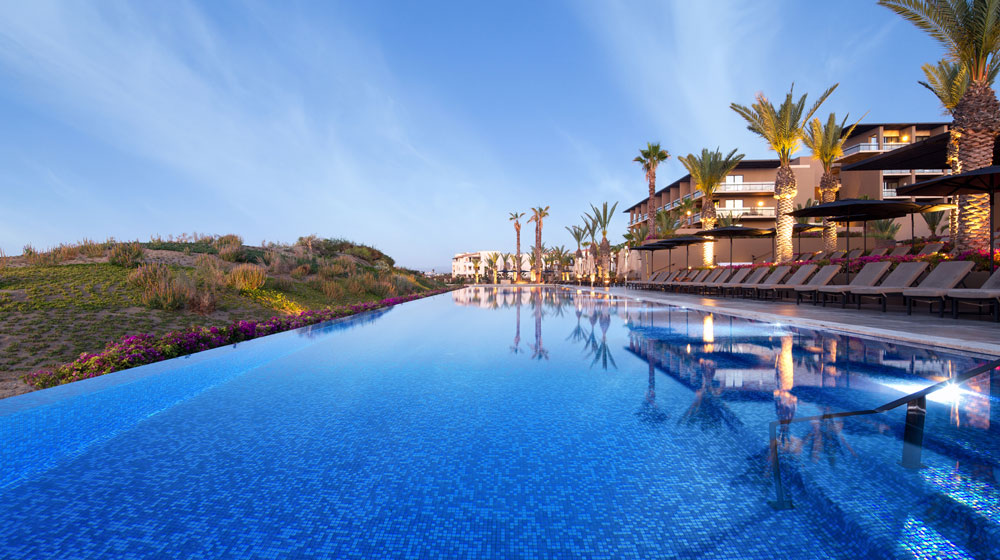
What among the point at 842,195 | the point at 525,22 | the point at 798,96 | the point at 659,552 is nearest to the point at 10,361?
the point at 659,552

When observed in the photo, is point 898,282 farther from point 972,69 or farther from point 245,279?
point 245,279

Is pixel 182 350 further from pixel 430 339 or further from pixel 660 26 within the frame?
pixel 660 26

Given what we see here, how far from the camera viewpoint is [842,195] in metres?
34.9

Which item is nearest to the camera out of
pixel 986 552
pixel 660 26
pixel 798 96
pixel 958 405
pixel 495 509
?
pixel 986 552

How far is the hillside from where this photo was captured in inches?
240

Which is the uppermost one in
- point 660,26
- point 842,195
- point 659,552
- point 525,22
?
point 525,22

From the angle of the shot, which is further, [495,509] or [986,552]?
[495,509]

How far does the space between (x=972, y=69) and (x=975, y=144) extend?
1900 mm

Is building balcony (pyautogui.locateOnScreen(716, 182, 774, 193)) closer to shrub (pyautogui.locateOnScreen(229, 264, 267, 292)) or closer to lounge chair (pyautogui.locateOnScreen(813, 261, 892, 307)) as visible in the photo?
lounge chair (pyautogui.locateOnScreen(813, 261, 892, 307))

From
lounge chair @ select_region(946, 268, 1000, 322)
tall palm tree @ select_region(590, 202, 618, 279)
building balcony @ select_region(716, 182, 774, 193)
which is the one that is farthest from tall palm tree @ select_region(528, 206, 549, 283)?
lounge chair @ select_region(946, 268, 1000, 322)

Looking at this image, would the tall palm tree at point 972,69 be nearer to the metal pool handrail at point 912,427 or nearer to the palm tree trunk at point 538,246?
the metal pool handrail at point 912,427

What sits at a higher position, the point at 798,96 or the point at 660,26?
the point at 660,26

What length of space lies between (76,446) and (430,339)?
491cm

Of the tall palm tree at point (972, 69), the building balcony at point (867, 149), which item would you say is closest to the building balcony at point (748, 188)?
the building balcony at point (867, 149)
